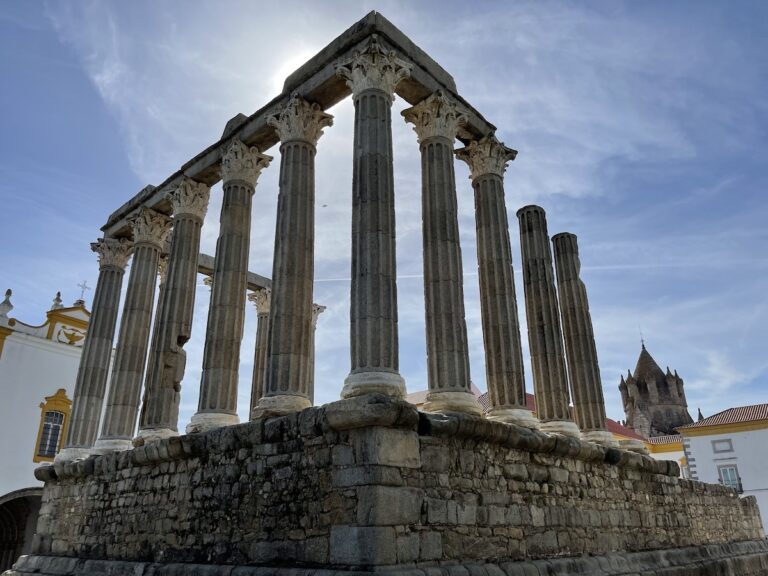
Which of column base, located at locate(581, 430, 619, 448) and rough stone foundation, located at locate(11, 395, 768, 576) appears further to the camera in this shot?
column base, located at locate(581, 430, 619, 448)

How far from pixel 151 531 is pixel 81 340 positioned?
16042 millimetres

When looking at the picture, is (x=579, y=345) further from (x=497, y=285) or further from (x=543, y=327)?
(x=497, y=285)

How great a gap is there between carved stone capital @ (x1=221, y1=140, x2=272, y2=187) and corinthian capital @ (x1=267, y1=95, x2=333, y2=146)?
1.52m

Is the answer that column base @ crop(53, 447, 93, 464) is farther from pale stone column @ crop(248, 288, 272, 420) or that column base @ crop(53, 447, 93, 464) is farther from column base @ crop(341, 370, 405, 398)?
column base @ crop(341, 370, 405, 398)

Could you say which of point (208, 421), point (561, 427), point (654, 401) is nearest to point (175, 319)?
point (208, 421)

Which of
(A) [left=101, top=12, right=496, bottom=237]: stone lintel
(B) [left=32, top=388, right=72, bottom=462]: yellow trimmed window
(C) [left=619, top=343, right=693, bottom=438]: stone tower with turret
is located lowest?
(B) [left=32, top=388, right=72, bottom=462]: yellow trimmed window

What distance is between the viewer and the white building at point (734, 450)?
1341 inches

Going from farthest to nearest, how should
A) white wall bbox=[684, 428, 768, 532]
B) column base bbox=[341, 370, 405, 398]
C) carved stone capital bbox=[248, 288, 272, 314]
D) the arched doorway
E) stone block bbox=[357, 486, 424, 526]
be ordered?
A: white wall bbox=[684, 428, 768, 532] < the arched doorway < carved stone capital bbox=[248, 288, 272, 314] < column base bbox=[341, 370, 405, 398] < stone block bbox=[357, 486, 424, 526]

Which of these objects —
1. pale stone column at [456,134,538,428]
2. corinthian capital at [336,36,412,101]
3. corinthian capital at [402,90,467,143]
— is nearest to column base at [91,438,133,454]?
pale stone column at [456,134,538,428]

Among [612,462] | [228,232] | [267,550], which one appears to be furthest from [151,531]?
[612,462]

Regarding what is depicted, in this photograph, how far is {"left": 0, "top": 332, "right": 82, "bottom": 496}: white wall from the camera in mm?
20891

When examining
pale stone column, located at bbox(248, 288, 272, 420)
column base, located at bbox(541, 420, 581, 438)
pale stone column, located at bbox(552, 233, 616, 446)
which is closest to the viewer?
column base, located at bbox(541, 420, 581, 438)

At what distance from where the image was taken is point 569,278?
50.1 feet

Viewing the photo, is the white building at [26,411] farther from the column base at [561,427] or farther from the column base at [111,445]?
the column base at [561,427]
